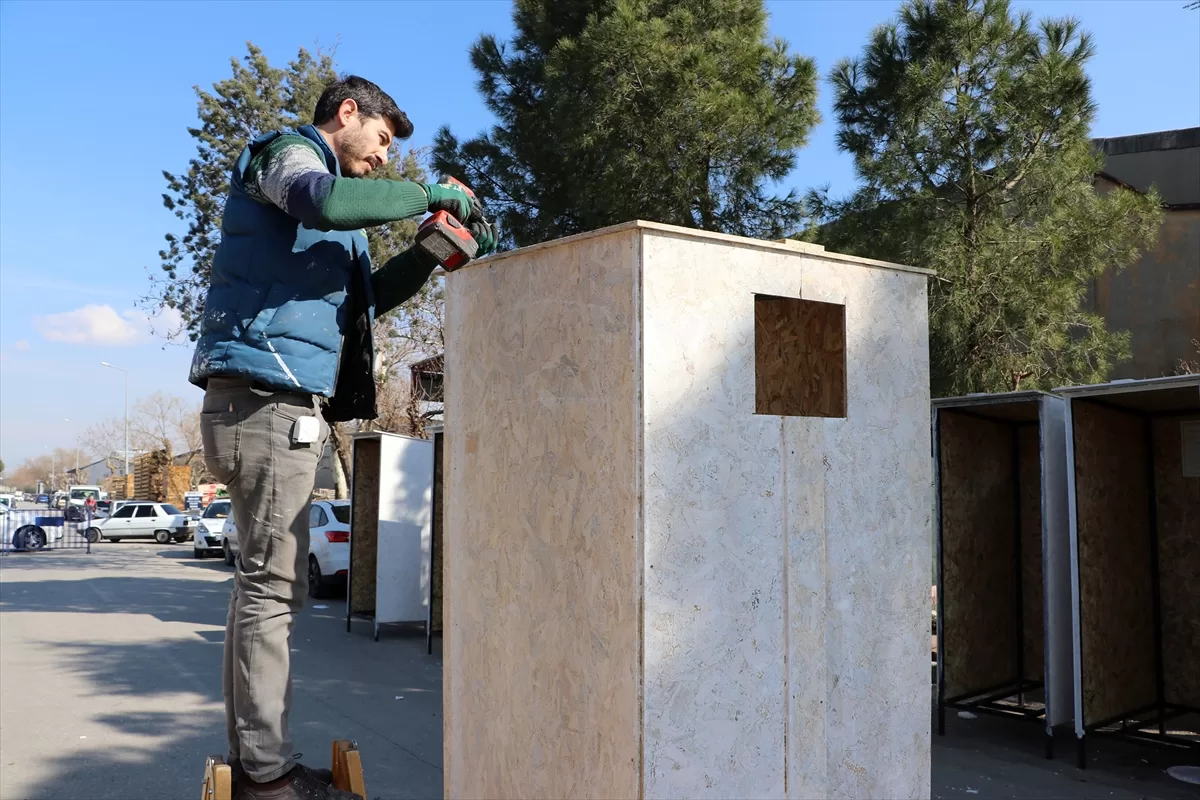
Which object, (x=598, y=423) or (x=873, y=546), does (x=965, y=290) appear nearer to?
(x=873, y=546)

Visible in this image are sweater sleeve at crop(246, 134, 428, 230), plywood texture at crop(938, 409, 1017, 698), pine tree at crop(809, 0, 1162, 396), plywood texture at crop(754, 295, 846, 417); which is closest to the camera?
sweater sleeve at crop(246, 134, 428, 230)

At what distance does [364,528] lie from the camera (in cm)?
1134

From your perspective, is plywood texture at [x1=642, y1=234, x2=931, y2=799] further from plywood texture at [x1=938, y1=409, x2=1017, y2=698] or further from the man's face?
plywood texture at [x1=938, y1=409, x2=1017, y2=698]

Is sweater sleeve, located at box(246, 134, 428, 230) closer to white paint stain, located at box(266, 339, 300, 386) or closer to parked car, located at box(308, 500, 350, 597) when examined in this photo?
white paint stain, located at box(266, 339, 300, 386)

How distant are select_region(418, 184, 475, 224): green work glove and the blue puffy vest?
0.96ft

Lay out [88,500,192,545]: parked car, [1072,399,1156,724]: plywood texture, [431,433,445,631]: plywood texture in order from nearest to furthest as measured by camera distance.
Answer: [1072,399,1156,724]: plywood texture, [431,433,445,631]: plywood texture, [88,500,192,545]: parked car

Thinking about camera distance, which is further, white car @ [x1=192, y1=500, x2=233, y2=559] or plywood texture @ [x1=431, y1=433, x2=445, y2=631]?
white car @ [x1=192, y1=500, x2=233, y2=559]

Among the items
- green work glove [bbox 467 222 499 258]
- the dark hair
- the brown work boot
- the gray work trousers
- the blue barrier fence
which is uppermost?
the dark hair

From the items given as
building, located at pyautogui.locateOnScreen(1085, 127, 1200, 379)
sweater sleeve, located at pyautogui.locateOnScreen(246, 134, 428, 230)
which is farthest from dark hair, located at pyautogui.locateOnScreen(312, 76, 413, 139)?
building, located at pyautogui.locateOnScreen(1085, 127, 1200, 379)

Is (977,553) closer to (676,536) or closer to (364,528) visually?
(676,536)

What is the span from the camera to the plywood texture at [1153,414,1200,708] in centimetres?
643

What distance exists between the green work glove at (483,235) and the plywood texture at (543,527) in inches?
3.1

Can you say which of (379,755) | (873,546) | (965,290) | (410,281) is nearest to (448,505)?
(410,281)

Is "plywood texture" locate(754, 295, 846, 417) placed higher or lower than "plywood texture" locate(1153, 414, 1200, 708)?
higher
